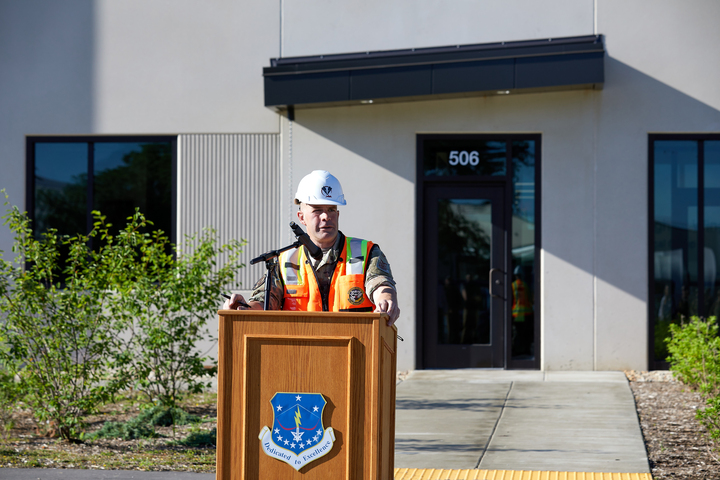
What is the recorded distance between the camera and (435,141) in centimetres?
1101

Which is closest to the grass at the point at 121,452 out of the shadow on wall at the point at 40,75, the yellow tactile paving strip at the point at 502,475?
the yellow tactile paving strip at the point at 502,475

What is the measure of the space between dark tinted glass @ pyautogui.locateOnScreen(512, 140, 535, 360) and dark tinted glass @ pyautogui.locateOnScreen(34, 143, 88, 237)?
6.43 m

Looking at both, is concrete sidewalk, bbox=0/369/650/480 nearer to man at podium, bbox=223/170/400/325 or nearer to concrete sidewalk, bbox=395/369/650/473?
concrete sidewalk, bbox=395/369/650/473

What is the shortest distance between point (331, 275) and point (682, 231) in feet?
27.5

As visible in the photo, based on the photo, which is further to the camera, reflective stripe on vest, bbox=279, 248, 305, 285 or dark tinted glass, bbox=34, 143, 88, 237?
dark tinted glass, bbox=34, 143, 88, 237

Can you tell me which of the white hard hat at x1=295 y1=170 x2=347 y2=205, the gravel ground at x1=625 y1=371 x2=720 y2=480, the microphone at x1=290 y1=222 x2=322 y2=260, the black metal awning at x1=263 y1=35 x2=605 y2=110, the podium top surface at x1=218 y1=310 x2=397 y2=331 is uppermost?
the black metal awning at x1=263 y1=35 x2=605 y2=110

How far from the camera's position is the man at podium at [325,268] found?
12.2ft

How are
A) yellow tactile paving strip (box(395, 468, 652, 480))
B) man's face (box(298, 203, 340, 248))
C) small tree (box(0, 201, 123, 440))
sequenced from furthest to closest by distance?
1. small tree (box(0, 201, 123, 440))
2. yellow tactile paving strip (box(395, 468, 652, 480))
3. man's face (box(298, 203, 340, 248))

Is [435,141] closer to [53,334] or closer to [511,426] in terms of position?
[511,426]

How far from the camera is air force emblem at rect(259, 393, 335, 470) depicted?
3.12m

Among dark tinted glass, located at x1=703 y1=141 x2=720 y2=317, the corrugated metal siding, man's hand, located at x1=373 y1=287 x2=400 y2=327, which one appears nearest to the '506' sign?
the corrugated metal siding

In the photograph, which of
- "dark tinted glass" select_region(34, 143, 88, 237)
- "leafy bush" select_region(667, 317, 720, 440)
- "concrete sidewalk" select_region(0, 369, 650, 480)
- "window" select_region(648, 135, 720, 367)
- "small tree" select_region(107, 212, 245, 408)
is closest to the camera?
"concrete sidewalk" select_region(0, 369, 650, 480)

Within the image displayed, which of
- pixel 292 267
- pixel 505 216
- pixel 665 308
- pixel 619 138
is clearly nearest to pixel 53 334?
pixel 292 267

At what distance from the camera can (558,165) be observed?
10.7 metres
